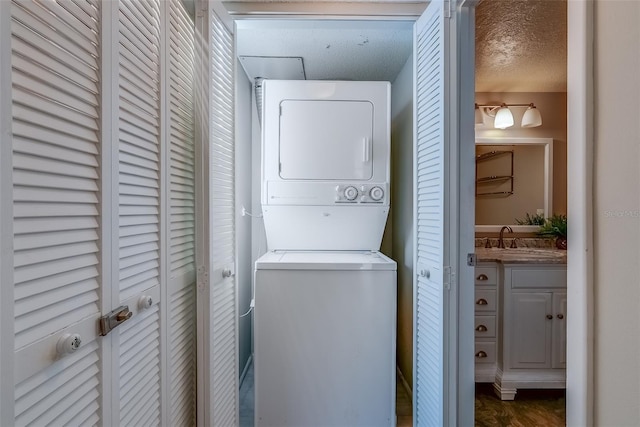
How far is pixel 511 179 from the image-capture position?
300 cm

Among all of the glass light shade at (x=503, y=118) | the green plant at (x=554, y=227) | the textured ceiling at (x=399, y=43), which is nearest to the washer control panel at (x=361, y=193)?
the textured ceiling at (x=399, y=43)

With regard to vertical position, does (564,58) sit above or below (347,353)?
above

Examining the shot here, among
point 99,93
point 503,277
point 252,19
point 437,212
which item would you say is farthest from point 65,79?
point 503,277

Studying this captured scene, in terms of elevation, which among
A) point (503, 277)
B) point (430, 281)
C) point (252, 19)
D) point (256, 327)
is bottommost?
point (256, 327)

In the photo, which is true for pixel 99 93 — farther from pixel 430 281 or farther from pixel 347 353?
pixel 347 353

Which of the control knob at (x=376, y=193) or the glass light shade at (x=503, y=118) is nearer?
the control knob at (x=376, y=193)

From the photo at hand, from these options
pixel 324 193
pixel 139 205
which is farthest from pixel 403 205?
pixel 139 205

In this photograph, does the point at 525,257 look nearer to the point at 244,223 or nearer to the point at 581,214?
the point at 581,214

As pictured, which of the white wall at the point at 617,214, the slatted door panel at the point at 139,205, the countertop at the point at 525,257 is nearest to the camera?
the white wall at the point at 617,214

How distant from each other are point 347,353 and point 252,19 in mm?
2050

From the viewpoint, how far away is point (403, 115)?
8.05ft

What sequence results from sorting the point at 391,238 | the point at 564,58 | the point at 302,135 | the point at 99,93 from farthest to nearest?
the point at 391,238 < the point at 564,58 < the point at 302,135 < the point at 99,93

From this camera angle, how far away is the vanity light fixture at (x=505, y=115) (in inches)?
116

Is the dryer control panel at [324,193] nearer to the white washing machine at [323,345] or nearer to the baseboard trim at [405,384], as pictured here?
the white washing machine at [323,345]
